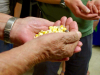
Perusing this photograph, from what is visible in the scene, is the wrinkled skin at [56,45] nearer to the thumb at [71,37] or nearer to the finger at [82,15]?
the thumb at [71,37]

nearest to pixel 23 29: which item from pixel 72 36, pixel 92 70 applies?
pixel 72 36

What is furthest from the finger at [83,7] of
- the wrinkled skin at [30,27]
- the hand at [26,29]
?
the hand at [26,29]

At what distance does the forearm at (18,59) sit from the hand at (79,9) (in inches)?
16.5

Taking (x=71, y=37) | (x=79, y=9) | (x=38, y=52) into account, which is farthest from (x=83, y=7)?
(x=38, y=52)

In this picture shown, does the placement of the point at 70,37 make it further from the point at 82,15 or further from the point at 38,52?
the point at 82,15

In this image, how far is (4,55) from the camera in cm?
45

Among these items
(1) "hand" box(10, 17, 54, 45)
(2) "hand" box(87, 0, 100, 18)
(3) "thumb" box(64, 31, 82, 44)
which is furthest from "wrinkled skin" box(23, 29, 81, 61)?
(2) "hand" box(87, 0, 100, 18)

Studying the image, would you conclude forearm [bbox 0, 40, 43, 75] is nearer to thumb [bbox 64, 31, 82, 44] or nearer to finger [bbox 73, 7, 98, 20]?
thumb [bbox 64, 31, 82, 44]

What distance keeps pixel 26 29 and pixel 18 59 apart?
0.32 m

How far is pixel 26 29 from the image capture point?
746 mm

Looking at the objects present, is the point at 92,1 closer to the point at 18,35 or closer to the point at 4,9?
the point at 18,35

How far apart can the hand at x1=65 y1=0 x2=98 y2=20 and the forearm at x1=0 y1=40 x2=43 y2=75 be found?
42 centimetres

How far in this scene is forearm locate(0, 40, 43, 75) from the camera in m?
0.42

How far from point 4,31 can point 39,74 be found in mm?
412
